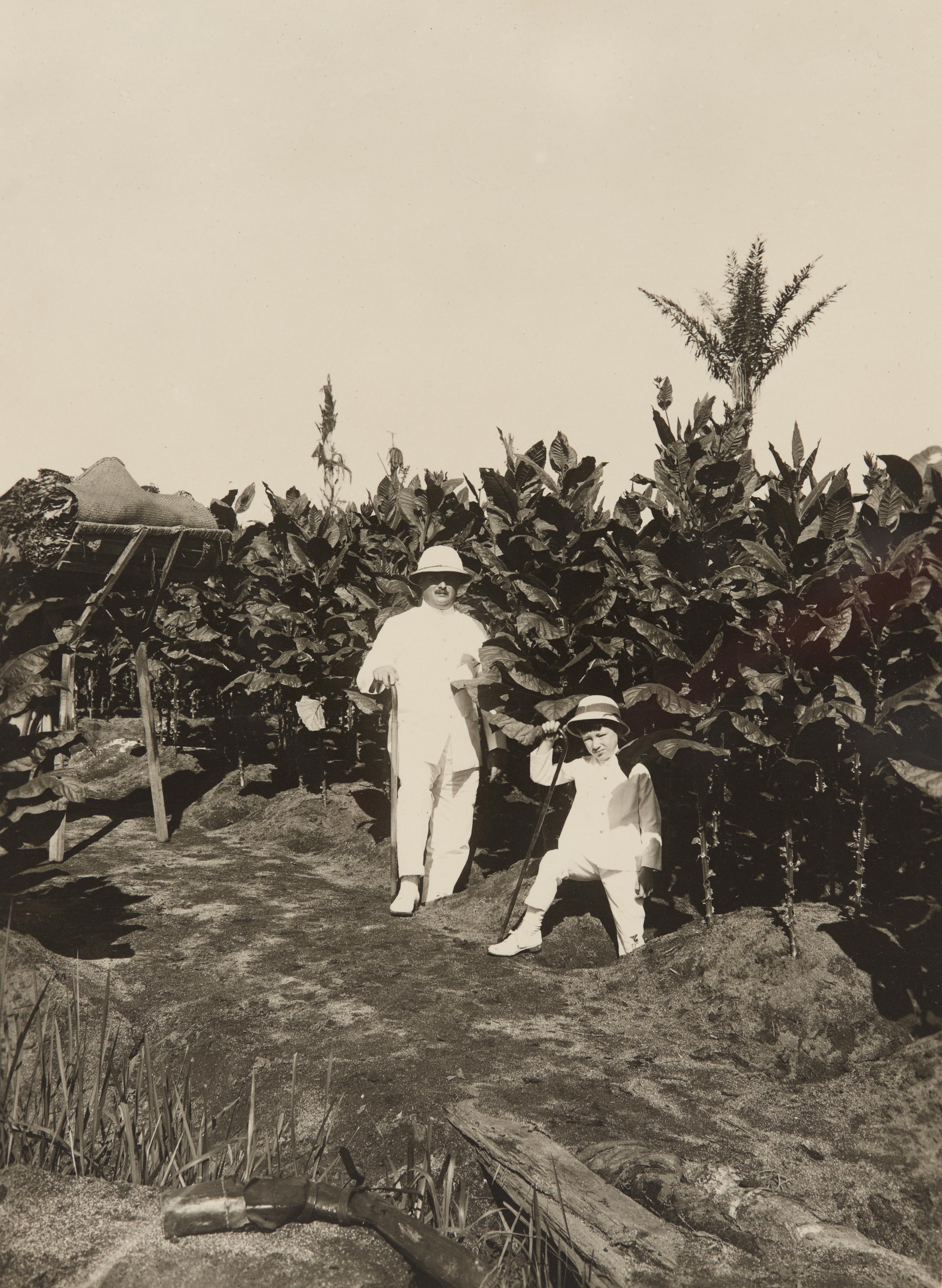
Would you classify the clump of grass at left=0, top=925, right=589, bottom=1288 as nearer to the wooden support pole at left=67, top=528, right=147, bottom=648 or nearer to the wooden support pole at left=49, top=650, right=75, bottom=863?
the wooden support pole at left=49, top=650, right=75, bottom=863

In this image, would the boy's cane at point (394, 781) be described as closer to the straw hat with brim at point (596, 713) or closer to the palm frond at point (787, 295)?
the straw hat with brim at point (596, 713)

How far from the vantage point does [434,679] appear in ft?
A: 20.8

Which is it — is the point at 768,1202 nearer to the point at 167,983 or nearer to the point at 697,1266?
the point at 697,1266

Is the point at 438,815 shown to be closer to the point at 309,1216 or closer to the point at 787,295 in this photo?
the point at 309,1216

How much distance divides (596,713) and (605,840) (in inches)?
25.7

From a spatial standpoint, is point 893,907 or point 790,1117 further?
point 893,907

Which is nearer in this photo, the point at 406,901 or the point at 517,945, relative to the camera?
the point at 517,945

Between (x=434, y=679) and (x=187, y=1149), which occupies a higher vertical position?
(x=434, y=679)

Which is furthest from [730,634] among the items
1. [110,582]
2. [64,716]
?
[64,716]

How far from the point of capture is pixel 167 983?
178 inches

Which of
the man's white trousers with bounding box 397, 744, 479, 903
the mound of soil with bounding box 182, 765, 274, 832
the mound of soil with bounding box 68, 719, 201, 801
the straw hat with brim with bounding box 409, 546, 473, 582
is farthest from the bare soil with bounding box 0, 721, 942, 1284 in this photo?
the mound of soil with bounding box 68, 719, 201, 801

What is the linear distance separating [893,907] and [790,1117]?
1.20 metres

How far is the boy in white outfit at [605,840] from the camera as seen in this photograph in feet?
16.1

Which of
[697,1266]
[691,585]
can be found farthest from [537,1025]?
[691,585]
